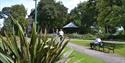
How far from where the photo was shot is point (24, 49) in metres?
7.13

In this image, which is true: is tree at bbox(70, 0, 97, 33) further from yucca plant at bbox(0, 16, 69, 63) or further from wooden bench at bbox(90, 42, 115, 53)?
yucca plant at bbox(0, 16, 69, 63)

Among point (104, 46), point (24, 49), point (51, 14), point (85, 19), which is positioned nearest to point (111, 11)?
point (104, 46)

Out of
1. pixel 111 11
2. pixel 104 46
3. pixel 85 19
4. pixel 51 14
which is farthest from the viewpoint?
pixel 51 14

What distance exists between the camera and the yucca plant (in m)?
7.16

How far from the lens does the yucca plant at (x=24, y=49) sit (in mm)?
7164

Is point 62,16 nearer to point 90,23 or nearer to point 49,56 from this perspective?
point 90,23

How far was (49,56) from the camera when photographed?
24.4 feet

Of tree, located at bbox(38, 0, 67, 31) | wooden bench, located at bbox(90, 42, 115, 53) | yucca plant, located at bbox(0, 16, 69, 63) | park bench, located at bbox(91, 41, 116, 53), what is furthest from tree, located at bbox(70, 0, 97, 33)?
yucca plant, located at bbox(0, 16, 69, 63)

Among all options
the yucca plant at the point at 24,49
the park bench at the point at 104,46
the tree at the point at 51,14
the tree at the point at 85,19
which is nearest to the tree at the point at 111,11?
the park bench at the point at 104,46

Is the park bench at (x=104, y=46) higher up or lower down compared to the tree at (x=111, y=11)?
Answer: lower down

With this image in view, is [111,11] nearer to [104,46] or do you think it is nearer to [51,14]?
[104,46]

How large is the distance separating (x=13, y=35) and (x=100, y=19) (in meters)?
56.4

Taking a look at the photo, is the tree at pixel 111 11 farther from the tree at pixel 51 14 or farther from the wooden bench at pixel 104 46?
the tree at pixel 51 14

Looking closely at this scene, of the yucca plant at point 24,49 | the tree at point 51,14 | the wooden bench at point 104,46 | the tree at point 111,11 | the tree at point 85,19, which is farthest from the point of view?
the tree at point 51,14
